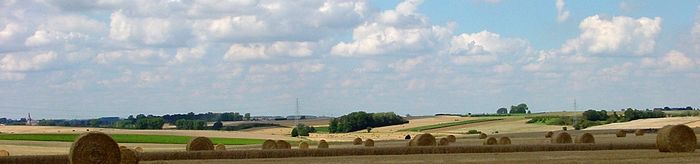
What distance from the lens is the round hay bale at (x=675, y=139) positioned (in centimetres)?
3675

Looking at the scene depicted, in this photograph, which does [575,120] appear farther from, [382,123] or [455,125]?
[382,123]

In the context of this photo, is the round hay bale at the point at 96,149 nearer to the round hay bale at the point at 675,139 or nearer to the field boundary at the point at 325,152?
the field boundary at the point at 325,152

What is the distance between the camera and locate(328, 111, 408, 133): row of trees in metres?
134

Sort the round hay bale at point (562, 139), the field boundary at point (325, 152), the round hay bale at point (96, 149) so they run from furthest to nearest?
the round hay bale at point (562, 139)
the field boundary at point (325, 152)
the round hay bale at point (96, 149)

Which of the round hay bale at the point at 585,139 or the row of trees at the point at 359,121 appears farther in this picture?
the row of trees at the point at 359,121

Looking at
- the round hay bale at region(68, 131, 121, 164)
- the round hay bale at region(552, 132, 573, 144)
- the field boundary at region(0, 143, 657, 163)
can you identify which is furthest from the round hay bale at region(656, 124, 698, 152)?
the round hay bale at region(68, 131, 121, 164)

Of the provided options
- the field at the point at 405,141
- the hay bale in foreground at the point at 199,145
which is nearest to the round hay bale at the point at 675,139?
the field at the point at 405,141

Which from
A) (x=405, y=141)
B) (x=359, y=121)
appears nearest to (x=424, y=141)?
(x=405, y=141)

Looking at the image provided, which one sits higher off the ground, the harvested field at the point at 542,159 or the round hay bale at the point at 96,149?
the round hay bale at the point at 96,149

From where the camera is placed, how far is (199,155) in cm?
4066

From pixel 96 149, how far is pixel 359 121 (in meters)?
109

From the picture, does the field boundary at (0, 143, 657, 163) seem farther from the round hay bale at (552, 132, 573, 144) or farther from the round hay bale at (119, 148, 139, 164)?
the round hay bale at (552, 132, 573, 144)

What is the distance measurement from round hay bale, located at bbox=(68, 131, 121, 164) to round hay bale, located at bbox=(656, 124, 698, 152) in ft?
66.1

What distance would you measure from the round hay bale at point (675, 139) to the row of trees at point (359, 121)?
95.1m
